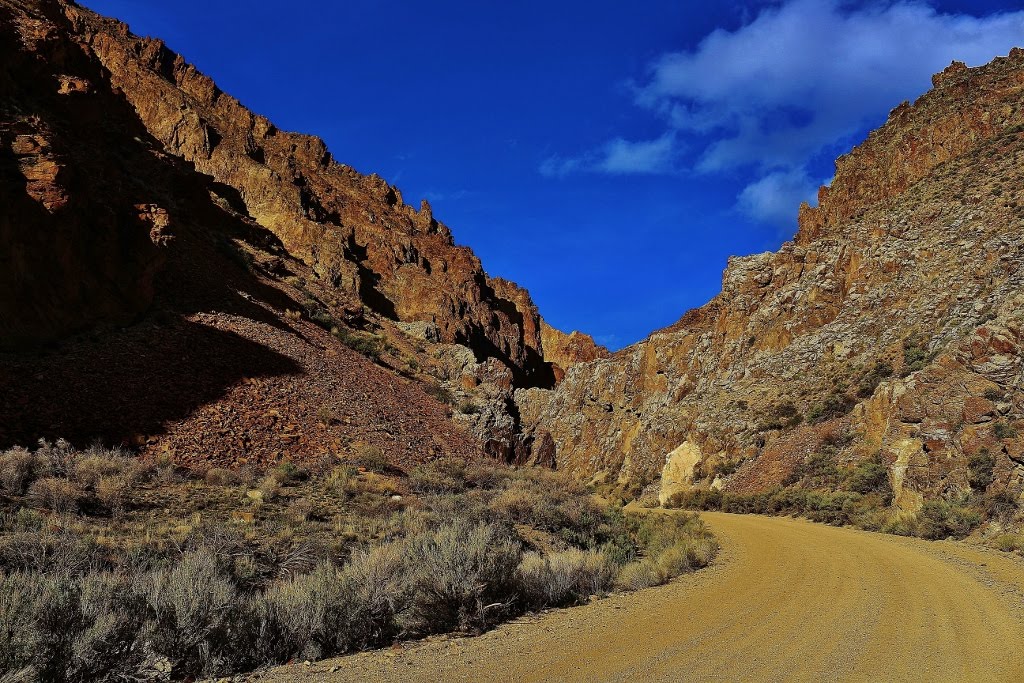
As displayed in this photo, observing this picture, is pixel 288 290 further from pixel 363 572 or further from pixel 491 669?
pixel 491 669

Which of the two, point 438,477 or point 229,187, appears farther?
point 229,187

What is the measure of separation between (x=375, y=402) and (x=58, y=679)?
16.6 metres

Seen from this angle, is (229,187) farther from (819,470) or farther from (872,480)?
(872,480)

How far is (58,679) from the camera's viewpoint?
4699 mm

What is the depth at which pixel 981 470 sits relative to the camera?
55.2 ft

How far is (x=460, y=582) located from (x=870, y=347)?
3279cm

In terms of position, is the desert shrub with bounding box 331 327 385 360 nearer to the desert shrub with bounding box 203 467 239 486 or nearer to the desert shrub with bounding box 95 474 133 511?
the desert shrub with bounding box 203 467 239 486

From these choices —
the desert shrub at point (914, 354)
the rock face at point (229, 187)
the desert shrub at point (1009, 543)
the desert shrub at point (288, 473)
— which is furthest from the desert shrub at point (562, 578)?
the desert shrub at point (914, 354)

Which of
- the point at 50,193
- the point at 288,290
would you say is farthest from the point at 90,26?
the point at 50,193

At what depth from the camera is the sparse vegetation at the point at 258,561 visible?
525 centimetres

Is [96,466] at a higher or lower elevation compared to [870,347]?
lower

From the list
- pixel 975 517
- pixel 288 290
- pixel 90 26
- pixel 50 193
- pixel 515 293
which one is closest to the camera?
pixel 975 517

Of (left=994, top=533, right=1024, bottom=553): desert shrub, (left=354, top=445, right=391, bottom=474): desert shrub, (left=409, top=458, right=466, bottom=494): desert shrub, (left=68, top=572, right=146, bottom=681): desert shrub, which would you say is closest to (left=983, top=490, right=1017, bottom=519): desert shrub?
(left=994, top=533, right=1024, bottom=553): desert shrub

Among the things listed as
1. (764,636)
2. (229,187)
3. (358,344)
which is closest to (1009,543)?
(764,636)
